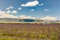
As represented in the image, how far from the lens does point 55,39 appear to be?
19.4m

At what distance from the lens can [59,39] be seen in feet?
63.2

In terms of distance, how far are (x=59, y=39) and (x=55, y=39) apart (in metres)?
0.42

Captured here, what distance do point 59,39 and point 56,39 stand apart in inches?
12.7

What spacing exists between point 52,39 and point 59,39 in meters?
0.78

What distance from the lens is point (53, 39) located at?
62.9 ft

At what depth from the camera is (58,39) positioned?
757 inches

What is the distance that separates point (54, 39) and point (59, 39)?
1.75ft

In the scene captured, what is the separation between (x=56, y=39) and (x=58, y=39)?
0.24 m

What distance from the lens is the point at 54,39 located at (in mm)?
19219

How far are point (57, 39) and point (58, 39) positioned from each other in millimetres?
131

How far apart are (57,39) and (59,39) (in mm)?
214

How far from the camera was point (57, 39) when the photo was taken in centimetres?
1933

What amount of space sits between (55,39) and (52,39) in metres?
0.46
